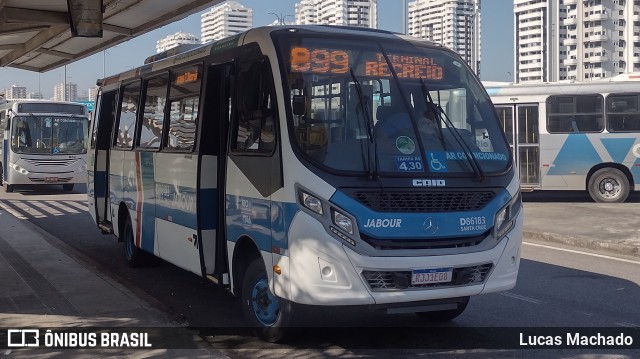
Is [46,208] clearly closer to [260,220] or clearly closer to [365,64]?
[260,220]

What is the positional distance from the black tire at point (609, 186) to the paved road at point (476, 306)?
745 cm

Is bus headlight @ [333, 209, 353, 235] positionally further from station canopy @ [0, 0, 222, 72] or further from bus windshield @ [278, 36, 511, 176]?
station canopy @ [0, 0, 222, 72]

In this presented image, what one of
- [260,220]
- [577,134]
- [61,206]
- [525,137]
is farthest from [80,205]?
[260,220]

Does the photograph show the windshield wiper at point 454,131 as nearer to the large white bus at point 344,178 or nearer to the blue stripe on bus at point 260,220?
the large white bus at point 344,178

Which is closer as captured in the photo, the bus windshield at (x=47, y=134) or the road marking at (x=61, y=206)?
the road marking at (x=61, y=206)

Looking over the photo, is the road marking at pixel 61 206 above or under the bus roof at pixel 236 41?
under

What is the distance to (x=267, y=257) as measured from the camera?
6.55 m

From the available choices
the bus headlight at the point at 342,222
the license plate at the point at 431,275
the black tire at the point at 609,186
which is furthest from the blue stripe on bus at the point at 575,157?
the bus headlight at the point at 342,222

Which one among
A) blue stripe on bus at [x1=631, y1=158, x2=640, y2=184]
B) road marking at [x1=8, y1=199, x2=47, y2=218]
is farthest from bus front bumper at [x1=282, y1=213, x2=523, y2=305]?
blue stripe on bus at [x1=631, y1=158, x2=640, y2=184]

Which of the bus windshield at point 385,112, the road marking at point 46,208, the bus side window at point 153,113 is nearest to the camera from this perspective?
the bus windshield at point 385,112

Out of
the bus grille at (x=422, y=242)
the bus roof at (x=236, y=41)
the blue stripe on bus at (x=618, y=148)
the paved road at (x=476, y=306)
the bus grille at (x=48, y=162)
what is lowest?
the paved road at (x=476, y=306)

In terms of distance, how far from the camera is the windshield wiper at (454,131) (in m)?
6.67

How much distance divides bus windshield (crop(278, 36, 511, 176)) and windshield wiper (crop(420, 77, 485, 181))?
0.03ft

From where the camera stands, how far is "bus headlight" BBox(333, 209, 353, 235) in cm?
599
